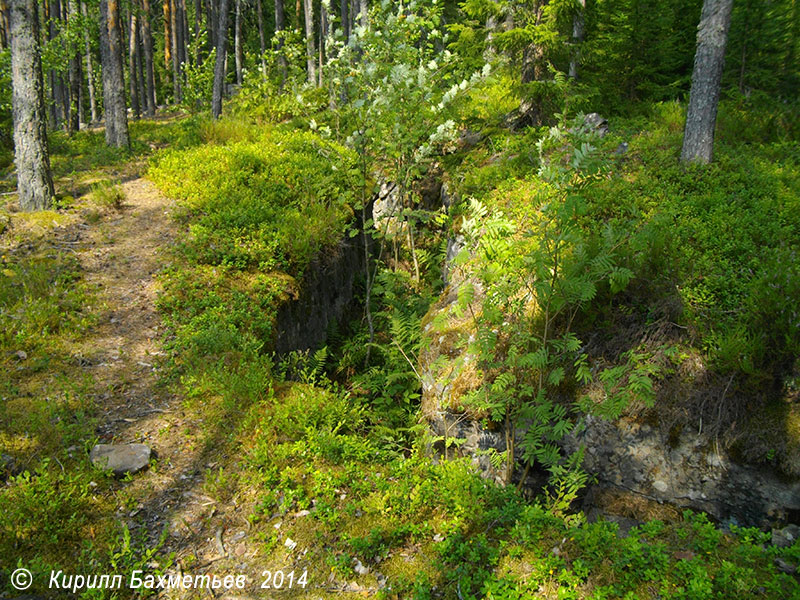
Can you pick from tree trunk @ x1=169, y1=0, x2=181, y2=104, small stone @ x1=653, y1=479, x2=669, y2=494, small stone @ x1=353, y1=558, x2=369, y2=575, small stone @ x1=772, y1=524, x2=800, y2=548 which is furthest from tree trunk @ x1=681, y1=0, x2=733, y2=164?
tree trunk @ x1=169, y1=0, x2=181, y2=104

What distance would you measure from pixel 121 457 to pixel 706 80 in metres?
10.0

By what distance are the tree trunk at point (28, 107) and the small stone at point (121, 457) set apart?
6596 millimetres

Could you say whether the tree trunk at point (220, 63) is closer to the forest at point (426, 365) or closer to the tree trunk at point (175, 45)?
the forest at point (426, 365)

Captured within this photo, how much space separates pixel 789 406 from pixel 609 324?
69.6 inches

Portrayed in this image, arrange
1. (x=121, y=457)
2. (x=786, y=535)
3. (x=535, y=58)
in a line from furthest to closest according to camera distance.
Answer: (x=535, y=58)
(x=121, y=457)
(x=786, y=535)

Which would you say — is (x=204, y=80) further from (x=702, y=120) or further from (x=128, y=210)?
(x=702, y=120)

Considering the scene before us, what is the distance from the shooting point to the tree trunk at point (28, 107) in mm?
7883

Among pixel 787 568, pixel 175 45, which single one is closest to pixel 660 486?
pixel 787 568

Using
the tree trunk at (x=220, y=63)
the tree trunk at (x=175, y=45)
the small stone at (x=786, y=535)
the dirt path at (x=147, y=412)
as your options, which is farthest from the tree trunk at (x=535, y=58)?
Answer: the tree trunk at (x=175, y=45)

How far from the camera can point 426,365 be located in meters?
6.42

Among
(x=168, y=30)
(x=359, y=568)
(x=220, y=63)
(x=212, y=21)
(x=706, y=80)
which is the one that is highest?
(x=212, y=21)

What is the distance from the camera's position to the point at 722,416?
4562 mm

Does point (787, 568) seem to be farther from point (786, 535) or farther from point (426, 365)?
point (426, 365)

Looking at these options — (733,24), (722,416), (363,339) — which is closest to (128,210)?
(363,339)
